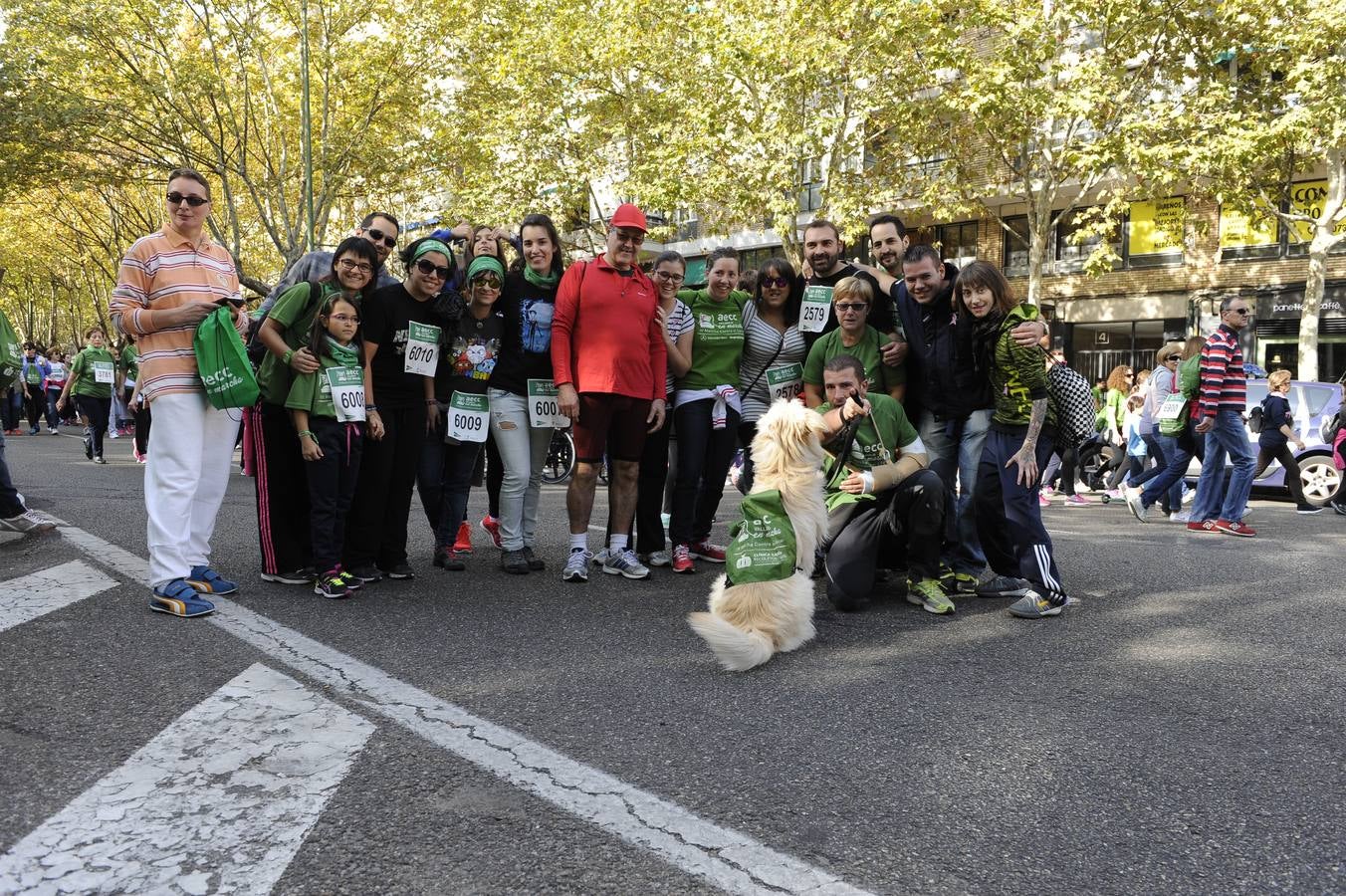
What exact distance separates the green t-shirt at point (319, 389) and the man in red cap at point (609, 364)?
1239 millimetres

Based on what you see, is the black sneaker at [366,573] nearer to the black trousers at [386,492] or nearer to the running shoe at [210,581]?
the black trousers at [386,492]

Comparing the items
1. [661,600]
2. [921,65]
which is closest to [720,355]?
[661,600]

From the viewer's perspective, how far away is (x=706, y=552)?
6.96 m

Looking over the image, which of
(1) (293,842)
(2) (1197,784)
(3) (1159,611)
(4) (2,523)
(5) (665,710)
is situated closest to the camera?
(1) (293,842)

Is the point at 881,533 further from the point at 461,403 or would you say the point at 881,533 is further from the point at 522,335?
the point at 461,403

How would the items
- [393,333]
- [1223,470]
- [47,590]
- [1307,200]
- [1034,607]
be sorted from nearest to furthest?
[1034,607], [47,590], [393,333], [1223,470], [1307,200]

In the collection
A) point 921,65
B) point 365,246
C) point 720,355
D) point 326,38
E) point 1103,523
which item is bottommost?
point 1103,523

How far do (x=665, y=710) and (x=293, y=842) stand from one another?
1.43m

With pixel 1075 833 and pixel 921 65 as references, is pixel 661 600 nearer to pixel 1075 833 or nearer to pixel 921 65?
pixel 1075 833

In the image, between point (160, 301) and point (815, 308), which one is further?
point (815, 308)

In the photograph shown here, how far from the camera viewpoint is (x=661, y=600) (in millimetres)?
5523

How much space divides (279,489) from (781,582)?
3.04m

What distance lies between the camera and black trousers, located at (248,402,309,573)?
18.6 feet

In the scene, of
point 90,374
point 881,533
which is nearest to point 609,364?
point 881,533
